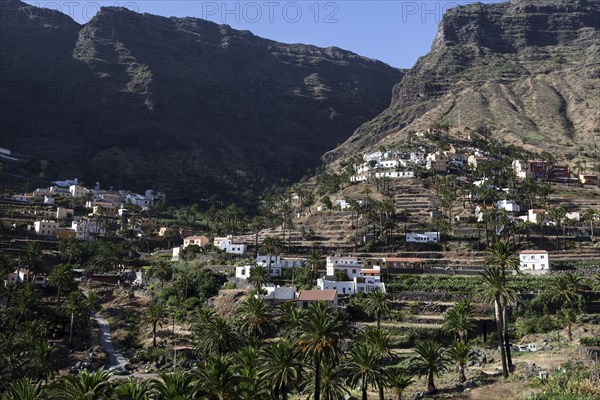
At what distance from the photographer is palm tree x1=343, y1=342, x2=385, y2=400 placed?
5000 centimetres

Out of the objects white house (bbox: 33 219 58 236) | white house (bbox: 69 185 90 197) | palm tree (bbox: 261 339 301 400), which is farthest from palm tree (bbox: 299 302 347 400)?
white house (bbox: 69 185 90 197)

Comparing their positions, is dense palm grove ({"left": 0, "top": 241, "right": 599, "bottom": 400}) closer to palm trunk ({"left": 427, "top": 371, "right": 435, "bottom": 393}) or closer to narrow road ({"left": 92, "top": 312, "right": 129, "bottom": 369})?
palm trunk ({"left": 427, "top": 371, "right": 435, "bottom": 393})

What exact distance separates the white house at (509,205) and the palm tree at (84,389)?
117859 millimetres

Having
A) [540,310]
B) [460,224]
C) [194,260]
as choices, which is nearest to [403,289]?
[540,310]

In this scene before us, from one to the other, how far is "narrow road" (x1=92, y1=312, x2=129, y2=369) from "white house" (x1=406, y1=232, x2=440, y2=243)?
2589 inches

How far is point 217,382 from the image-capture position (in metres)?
39.9

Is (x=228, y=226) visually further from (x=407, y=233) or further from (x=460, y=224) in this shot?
(x=460, y=224)

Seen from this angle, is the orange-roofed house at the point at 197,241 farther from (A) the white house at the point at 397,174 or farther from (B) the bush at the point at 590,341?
(B) the bush at the point at 590,341

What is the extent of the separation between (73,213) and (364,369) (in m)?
137

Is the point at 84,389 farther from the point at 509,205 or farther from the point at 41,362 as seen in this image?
Answer: the point at 509,205

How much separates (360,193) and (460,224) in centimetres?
3343

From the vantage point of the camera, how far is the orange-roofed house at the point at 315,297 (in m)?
86.3

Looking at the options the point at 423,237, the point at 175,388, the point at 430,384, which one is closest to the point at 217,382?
the point at 175,388

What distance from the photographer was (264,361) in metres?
45.2
